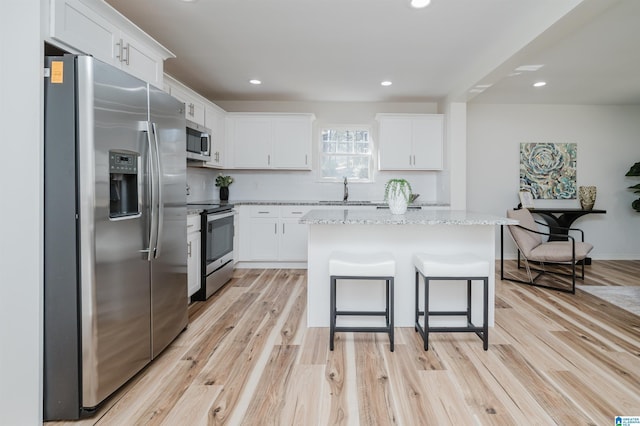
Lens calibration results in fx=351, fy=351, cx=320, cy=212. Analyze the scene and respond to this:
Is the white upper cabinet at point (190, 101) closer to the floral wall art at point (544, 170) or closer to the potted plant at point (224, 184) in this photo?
the potted plant at point (224, 184)

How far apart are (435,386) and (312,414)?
739 millimetres

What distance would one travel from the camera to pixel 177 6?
2705 mm

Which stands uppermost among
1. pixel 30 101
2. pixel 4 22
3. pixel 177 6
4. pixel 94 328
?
pixel 177 6

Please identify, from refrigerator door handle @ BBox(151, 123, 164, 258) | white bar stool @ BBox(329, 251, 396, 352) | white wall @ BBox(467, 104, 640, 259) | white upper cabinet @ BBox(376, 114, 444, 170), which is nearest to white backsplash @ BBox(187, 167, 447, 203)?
white upper cabinet @ BBox(376, 114, 444, 170)

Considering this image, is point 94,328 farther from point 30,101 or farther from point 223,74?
point 223,74

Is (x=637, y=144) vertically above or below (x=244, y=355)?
above

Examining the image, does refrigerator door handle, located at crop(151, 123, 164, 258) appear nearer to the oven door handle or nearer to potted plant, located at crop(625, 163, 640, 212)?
the oven door handle

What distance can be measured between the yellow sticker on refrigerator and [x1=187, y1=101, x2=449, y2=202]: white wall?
393cm

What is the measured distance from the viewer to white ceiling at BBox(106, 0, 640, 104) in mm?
2701

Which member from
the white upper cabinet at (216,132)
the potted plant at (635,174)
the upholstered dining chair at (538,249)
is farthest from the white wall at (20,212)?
the potted plant at (635,174)

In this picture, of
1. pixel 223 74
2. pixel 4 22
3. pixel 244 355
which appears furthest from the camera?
pixel 223 74

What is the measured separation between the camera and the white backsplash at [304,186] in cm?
561

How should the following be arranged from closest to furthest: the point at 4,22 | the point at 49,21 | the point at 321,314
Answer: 1. the point at 4,22
2. the point at 49,21
3. the point at 321,314

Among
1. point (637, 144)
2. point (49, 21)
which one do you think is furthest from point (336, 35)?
point (637, 144)
